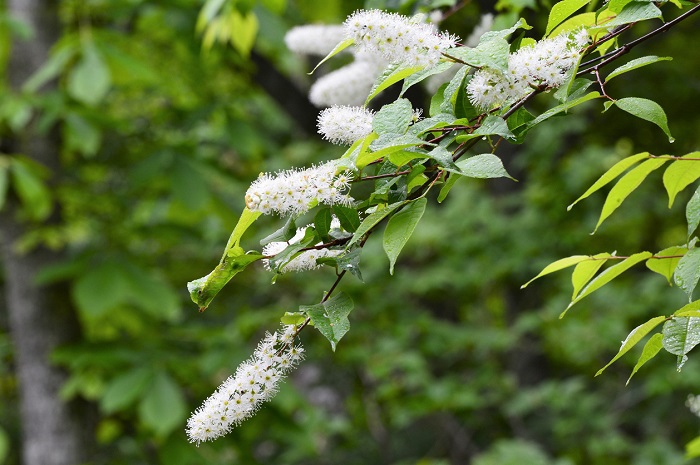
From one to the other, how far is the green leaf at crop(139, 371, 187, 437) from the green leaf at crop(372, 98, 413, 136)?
222 centimetres

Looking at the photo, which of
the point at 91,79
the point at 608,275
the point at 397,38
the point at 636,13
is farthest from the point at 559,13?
the point at 91,79

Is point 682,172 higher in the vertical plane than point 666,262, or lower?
higher

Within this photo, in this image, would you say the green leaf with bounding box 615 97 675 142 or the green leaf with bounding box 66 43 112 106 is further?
the green leaf with bounding box 66 43 112 106

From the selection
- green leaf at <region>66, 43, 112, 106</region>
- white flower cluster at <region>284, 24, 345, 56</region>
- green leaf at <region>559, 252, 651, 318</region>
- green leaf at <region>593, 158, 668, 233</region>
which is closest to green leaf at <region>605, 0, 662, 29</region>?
green leaf at <region>593, 158, 668, 233</region>

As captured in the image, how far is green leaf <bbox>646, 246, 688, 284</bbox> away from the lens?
98cm

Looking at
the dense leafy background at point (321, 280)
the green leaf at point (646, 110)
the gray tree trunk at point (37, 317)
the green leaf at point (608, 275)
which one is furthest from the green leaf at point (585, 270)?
the gray tree trunk at point (37, 317)

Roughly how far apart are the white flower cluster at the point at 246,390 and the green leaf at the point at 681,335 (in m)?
0.38

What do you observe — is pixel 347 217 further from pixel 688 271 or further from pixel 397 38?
pixel 688 271

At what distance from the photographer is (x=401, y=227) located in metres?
0.78

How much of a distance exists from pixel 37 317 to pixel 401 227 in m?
3.02

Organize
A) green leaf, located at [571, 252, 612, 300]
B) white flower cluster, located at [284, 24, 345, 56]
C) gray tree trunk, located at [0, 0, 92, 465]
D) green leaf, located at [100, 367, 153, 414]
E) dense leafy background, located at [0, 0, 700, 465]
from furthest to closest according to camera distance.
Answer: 1. gray tree trunk, located at [0, 0, 92, 465]
2. dense leafy background, located at [0, 0, 700, 465]
3. green leaf, located at [100, 367, 153, 414]
4. white flower cluster, located at [284, 24, 345, 56]
5. green leaf, located at [571, 252, 612, 300]

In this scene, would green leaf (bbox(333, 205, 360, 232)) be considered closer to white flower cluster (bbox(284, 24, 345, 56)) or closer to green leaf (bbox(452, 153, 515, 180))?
green leaf (bbox(452, 153, 515, 180))

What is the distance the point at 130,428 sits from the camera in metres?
4.13

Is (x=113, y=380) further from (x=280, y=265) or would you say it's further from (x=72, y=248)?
(x=280, y=265)
